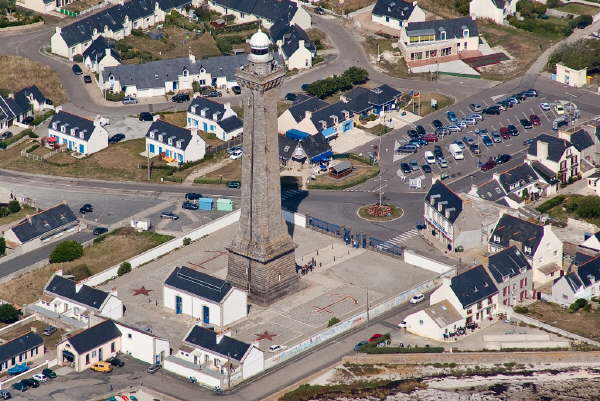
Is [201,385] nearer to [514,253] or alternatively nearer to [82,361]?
[82,361]

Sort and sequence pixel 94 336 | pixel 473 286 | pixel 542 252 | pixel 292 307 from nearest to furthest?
pixel 94 336
pixel 473 286
pixel 292 307
pixel 542 252

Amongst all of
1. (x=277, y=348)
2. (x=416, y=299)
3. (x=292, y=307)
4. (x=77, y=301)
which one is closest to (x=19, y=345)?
(x=77, y=301)

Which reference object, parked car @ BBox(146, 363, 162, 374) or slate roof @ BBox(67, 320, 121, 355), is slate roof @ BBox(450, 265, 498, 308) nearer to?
parked car @ BBox(146, 363, 162, 374)

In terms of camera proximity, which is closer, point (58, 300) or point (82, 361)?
point (82, 361)

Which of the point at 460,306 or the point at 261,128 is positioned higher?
the point at 261,128

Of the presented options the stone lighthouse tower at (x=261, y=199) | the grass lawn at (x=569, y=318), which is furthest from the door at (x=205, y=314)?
the grass lawn at (x=569, y=318)

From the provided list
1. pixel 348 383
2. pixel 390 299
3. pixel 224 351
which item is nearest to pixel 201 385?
pixel 224 351

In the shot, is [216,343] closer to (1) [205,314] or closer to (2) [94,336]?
(1) [205,314]
